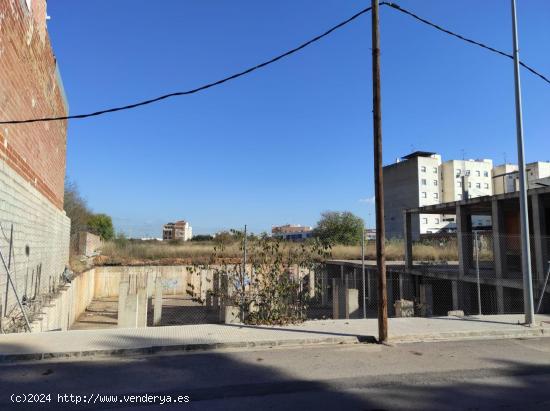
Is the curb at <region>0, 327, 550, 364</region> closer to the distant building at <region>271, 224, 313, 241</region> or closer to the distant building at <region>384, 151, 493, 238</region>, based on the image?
the distant building at <region>271, 224, 313, 241</region>

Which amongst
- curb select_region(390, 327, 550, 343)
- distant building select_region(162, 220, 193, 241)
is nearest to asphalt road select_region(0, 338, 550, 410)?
curb select_region(390, 327, 550, 343)

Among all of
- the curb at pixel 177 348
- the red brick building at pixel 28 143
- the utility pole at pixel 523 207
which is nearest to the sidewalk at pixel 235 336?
the curb at pixel 177 348

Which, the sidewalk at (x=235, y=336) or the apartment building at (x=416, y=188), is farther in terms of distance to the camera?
the apartment building at (x=416, y=188)

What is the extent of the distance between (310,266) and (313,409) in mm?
7343

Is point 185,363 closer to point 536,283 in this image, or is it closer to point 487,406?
point 487,406

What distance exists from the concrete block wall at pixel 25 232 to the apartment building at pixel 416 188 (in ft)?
274

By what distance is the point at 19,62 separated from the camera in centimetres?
1062

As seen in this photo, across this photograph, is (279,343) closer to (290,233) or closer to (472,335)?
(472,335)

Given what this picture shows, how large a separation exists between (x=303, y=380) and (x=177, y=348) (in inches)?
111

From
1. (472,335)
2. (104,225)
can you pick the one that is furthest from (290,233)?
(472,335)

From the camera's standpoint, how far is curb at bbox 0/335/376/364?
7.21 m

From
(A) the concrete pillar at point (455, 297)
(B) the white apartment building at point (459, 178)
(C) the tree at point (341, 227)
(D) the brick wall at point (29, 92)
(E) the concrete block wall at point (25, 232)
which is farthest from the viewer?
(B) the white apartment building at point (459, 178)

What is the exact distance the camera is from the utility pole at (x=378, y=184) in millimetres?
8812

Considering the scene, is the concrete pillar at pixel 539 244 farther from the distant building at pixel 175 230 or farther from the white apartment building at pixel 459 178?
the distant building at pixel 175 230
